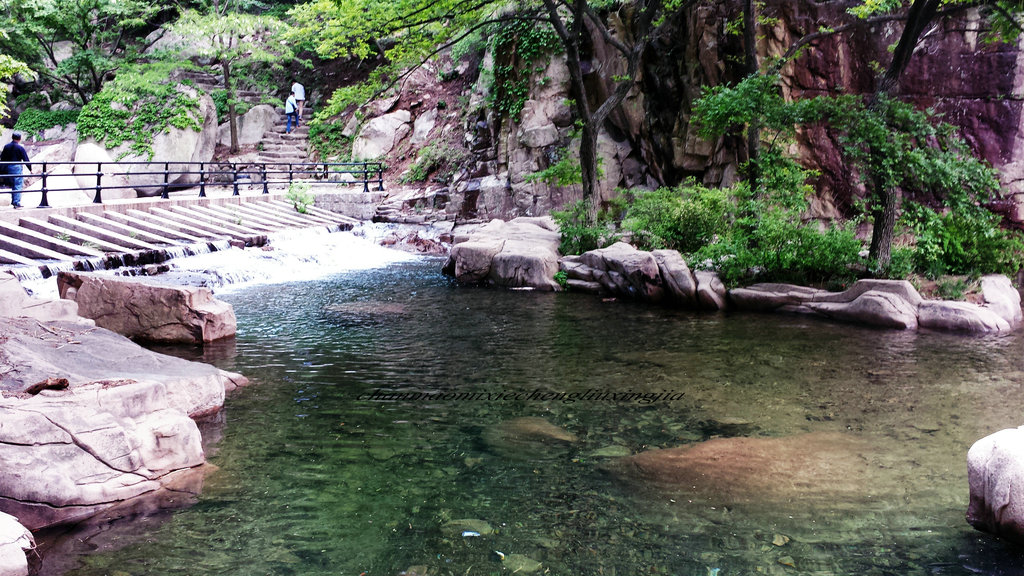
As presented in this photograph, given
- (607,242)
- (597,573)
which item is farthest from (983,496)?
(607,242)

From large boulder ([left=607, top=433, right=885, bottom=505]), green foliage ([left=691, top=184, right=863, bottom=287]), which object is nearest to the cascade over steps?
green foliage ([left=691, top=184, right=863, bottom=287])

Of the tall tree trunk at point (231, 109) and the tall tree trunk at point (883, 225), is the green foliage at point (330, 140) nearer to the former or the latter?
the tall tree trunk at point (231, 109)

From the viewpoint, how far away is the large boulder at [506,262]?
14500 millimetres

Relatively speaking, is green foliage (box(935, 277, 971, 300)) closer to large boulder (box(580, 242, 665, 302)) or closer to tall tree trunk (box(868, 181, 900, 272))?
tall tree trunk (box(868, 181, 900, 272))

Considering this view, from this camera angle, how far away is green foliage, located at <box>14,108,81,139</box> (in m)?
29.0

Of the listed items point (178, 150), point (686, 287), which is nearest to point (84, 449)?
point (686, 287)

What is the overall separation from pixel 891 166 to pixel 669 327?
4361mm

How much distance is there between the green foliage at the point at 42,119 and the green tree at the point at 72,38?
0.92 meters

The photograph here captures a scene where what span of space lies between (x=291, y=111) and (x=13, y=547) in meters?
28.3

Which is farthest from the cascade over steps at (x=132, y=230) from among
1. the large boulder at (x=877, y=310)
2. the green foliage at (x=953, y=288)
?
the green foliage at (x=953, y=288)

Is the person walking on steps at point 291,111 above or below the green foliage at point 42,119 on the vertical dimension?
above

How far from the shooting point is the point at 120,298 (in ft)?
30.6

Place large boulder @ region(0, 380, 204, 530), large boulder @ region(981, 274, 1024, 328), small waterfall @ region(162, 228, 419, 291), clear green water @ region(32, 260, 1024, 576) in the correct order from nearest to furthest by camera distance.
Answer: clear green water @ region(32, 260, 1024, 576)
large boulder @ region(0, 380, 204, 530)
large boulder @ region(981, 274, 1024, 328)
small waterfall @ region(162, 228, 419, 291)

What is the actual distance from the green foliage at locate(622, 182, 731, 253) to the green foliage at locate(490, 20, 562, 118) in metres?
8.85
